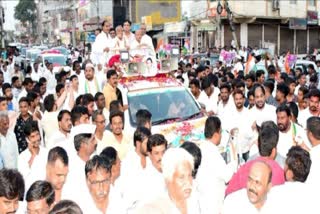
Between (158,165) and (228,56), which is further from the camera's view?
(228,56)

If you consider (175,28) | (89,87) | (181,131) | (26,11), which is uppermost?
(26,11)

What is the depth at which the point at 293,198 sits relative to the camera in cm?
392

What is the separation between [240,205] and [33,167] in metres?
2.39

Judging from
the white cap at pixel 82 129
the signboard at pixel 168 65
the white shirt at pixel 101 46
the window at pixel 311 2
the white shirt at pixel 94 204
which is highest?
the window at pixel 311 2

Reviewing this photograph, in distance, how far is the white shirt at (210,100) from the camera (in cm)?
961

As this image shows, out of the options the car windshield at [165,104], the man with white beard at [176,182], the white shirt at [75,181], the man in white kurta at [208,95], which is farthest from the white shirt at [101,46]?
the man with white beard at [176,182]

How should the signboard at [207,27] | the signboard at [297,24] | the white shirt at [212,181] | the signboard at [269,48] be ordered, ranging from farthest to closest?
the signboard at [297,24]
the signboard at [207,27]
the signboard at [269,48]
the white shirt at [212,181]

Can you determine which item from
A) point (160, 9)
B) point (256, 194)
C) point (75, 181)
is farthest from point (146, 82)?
point (160, 9)

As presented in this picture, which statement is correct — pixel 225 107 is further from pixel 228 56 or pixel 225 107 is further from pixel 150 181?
pixel 228 56

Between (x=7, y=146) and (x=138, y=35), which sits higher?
(x=138, y=35)

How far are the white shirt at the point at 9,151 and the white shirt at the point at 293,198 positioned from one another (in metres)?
3.79

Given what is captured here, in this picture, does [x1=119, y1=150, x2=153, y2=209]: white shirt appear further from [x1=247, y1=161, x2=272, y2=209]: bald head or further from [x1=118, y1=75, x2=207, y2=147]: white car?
[x1=118, y1=75, x2=207, y2=147]: white car

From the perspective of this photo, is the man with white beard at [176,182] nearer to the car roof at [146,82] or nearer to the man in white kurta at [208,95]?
the car roof at [146,82]

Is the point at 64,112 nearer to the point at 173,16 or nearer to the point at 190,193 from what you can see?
the point at 190,193
